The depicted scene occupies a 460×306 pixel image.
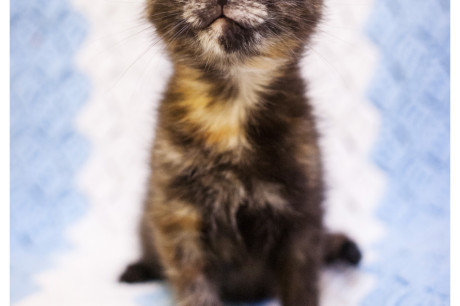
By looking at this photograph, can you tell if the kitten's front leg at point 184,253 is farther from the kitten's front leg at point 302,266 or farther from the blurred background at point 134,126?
the blurred background at point 134,126

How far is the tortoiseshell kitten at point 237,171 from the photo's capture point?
→ 1.24 metres

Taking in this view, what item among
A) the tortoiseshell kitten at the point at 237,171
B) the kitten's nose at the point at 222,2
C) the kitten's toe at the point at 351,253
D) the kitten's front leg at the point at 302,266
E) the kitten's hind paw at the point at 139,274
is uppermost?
the kitten's nose at the point at 222,2

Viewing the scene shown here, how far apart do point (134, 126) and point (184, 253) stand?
0.62 meters

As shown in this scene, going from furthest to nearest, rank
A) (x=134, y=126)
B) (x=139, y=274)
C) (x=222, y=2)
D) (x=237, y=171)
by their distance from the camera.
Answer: (x=134, y=126) < (x=139, y=274) < (x=237, y=171) < (x=222, y=2)

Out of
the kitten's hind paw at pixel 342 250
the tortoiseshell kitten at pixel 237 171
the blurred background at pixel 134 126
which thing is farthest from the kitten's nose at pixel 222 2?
the kitten's hind paw at pixel 342 250

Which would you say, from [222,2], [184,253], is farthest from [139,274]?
[222,2]

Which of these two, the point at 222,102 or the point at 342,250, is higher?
the point at 222,102

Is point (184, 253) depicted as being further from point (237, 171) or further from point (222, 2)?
point (222, 2)

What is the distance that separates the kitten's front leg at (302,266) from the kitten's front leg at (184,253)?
159 mm

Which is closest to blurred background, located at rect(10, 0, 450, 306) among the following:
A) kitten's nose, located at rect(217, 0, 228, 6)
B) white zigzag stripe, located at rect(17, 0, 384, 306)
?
white zigzag stripe, located at rect(17, 0, 384, 306)

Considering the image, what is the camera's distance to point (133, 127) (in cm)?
179
